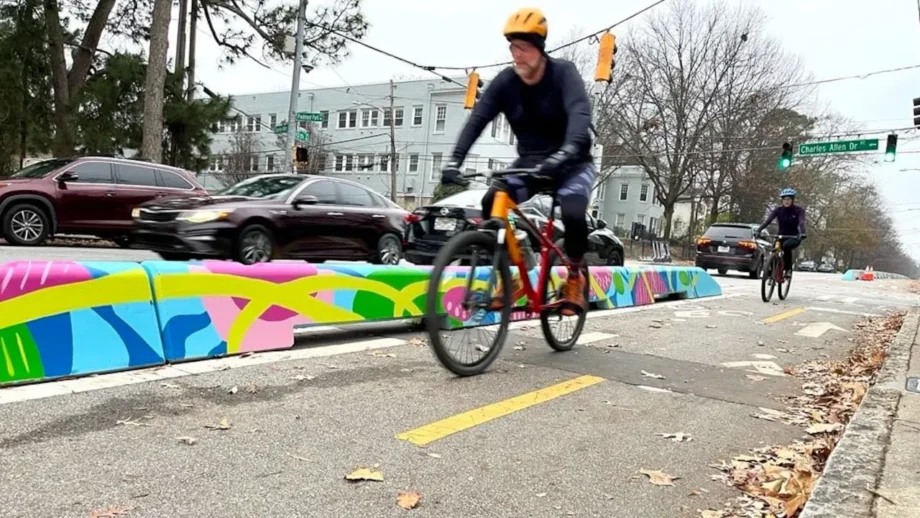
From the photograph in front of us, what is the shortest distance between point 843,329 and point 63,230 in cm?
1263

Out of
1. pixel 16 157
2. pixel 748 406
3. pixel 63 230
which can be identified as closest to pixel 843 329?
pixel 748 406

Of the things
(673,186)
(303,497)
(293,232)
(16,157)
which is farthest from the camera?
(673,186)

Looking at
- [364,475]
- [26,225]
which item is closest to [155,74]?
[26,225]

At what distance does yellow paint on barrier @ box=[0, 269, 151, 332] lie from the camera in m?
3.49

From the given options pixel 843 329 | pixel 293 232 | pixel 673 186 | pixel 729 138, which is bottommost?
pixel 843 329

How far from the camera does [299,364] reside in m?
4.32

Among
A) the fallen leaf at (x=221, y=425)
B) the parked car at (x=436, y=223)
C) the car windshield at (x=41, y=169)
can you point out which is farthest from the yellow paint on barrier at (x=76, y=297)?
the car windshield at (x=41, y=169)

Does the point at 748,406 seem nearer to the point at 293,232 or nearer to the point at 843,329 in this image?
the point at 843,329

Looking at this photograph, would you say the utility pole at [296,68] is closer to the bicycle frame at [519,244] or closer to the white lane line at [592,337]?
the white lane line at [592,337]

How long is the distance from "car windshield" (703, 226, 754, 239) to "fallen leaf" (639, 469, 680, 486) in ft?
68.3

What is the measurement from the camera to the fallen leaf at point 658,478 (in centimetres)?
273

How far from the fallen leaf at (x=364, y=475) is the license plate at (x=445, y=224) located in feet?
23.8

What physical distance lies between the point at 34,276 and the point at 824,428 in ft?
14.3

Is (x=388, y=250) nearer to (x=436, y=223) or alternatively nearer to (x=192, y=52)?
(x=436, y=223)
